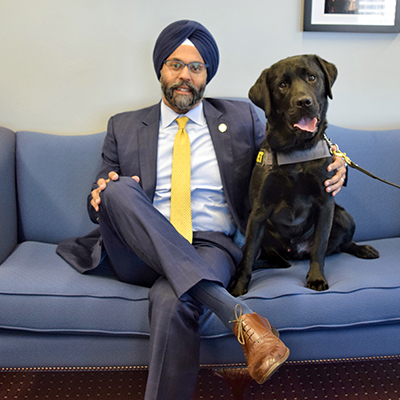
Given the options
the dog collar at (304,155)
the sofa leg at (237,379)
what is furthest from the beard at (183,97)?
the sofa leg at (237,379)

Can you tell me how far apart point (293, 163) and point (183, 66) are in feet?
2.07

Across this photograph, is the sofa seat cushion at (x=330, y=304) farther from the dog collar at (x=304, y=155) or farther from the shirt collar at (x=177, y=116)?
the shirt collar at (x=177, y=116)

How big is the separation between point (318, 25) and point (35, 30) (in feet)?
4.73

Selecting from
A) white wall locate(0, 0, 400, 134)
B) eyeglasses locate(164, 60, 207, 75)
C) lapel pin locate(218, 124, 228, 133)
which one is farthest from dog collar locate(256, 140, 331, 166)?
white wall locate(0, 0, 400, 134)

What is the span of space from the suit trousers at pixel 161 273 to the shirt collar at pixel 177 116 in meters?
0.44

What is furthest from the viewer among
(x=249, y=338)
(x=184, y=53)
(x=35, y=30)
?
(x=35, y=30)

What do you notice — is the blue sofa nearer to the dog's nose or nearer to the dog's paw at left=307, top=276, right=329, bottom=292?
the dog's paw at left=307, top=276, right=329, bottom=292

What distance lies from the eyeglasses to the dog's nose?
0.55 meters

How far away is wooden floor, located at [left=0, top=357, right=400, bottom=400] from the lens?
151 centimetres

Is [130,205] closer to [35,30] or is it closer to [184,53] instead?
[184,53]

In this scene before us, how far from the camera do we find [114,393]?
1.55m

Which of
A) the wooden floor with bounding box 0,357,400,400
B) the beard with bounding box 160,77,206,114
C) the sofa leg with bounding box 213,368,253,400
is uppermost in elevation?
the beard with bounding box 160,77,206,114

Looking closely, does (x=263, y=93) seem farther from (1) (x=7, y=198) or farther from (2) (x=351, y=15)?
(1) (x=7, y=198)

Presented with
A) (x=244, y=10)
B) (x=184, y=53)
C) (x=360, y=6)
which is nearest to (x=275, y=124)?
(x=184, y=53)
